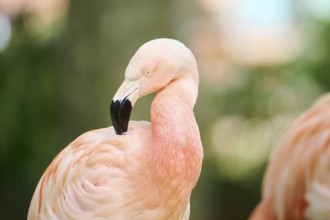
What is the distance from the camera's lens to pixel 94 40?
126 cm

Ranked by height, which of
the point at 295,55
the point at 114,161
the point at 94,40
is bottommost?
the point at 295,55

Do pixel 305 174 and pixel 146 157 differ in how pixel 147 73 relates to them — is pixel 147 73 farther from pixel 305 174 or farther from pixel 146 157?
pixel 305 174

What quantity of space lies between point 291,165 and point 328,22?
448mm

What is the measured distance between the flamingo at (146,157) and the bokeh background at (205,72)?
0.54 metres

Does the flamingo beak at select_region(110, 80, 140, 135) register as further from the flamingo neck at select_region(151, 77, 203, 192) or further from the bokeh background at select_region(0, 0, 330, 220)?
the bokeh background at select_region(0, 0, 330, 220)

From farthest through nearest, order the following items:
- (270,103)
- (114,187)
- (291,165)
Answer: (270,103), (291,165), (114,187)

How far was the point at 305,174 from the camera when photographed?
122 centimetres

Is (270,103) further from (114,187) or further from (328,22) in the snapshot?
(114,187)

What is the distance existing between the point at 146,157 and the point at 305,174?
0.65 meters

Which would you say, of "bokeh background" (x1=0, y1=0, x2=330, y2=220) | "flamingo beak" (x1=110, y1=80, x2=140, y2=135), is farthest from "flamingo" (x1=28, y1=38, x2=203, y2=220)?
"bokeh background" (x1=0, y1=0, x2=330, y2=220)

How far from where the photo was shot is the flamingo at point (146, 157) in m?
0.67

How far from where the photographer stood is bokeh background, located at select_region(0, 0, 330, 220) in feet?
4.15

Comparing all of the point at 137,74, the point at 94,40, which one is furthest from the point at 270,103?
the point at 137,74

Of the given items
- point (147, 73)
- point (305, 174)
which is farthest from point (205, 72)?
point (147, 73)
